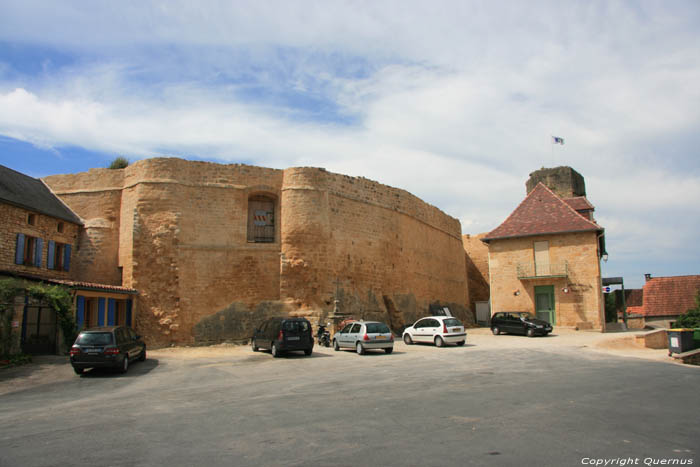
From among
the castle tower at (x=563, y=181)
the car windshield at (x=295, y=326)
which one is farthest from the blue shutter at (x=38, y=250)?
the castle tower at (x=563, y=181)

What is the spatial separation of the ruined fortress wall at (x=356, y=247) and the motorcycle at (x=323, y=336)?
8.06 ft

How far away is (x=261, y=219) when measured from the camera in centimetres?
2362

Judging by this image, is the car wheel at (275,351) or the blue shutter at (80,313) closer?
the car wheel at (275,351)

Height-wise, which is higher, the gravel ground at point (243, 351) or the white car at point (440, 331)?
the white car at point (440, 331)

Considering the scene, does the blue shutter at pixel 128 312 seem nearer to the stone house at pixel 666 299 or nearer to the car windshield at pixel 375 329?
the car windshield at pixel 375 329

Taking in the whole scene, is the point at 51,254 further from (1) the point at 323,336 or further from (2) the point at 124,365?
(1) the point at 323,336

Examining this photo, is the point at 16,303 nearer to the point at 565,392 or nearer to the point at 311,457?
the point at 311,457

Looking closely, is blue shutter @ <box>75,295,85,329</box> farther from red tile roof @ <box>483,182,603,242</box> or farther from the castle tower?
the castle tower

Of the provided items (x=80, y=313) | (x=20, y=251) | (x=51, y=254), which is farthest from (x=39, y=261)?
(x=80, y=313)

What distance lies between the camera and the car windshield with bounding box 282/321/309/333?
53.7ft

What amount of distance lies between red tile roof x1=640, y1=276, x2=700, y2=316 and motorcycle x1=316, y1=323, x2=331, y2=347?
92.5 feet

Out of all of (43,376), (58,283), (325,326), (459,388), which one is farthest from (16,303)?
(459,388)

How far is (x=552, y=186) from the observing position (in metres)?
36.3

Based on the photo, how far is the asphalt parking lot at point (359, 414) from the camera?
5363 mm
